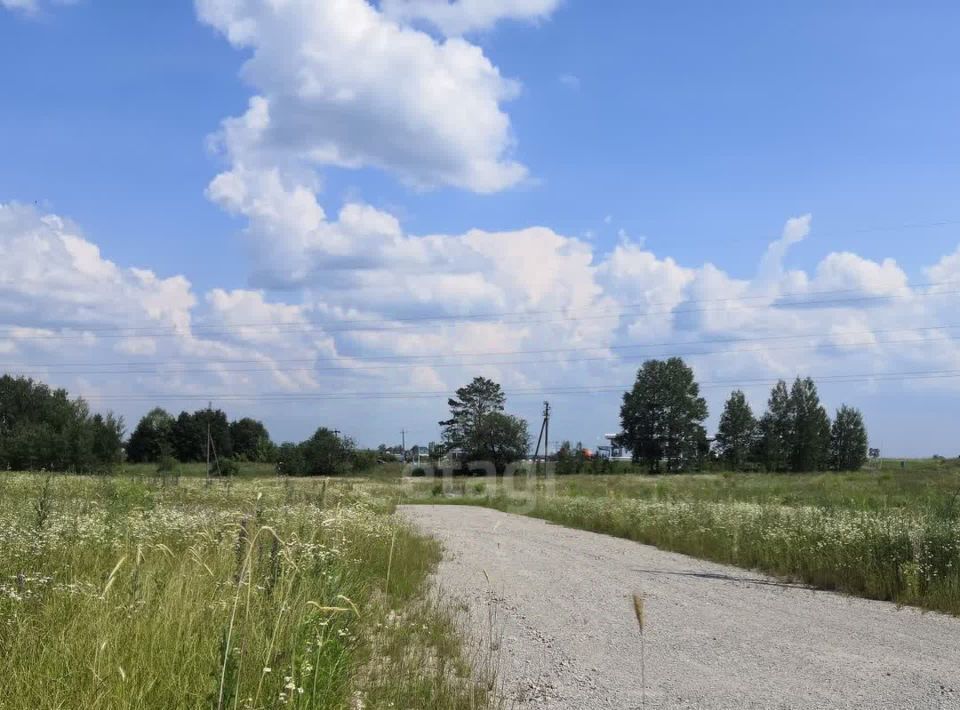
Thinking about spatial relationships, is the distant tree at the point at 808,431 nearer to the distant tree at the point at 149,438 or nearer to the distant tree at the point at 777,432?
the distant tree at the point at 777,432

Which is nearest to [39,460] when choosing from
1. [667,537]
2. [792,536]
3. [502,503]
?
[502,503]

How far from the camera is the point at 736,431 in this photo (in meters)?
116

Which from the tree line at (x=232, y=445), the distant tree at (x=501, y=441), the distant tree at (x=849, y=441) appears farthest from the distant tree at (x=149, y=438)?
the distant tree at (x=849, y=441)

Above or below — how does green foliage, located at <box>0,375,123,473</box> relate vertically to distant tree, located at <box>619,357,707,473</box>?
below

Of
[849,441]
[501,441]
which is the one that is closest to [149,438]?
[501,441]

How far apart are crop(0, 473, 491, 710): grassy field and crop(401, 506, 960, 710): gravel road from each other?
990 millimetres

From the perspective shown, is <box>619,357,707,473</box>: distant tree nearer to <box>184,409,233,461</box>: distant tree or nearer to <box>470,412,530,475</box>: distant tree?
<box>470,412,530,475</box>: distant tree

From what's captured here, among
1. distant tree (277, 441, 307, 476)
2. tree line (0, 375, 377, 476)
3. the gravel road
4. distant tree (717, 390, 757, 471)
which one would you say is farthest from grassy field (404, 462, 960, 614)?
distant tree (717, 390, 757, 471)

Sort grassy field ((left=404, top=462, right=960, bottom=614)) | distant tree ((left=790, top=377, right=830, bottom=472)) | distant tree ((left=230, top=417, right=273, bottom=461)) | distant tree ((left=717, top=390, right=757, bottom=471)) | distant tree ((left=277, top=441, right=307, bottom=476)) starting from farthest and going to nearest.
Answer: distant tree ((left=230, top=417, right=273, bottom=461)), distant tree ((left=717, top=390, right=757, bottom=471)), distant tree ((left=790, top=377, right=830, bottom=472)), distant tree ((left=277, top=441, right=307, bottom=476)), grassy field ((left=404, top=462, right=960, bottom=614))

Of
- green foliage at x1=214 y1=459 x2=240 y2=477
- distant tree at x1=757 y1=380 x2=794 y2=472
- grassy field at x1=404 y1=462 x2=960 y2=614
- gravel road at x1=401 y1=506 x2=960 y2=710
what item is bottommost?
green foliage at x1=214 y1=459 x2=240 y2=477

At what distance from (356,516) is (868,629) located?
8353mm

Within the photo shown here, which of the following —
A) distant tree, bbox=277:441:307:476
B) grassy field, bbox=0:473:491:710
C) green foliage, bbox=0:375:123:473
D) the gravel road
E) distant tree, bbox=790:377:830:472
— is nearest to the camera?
grassy field, bbox=0:473:491:710

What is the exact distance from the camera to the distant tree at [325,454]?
88.0 meters

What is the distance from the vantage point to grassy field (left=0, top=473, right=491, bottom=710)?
3893 mm
